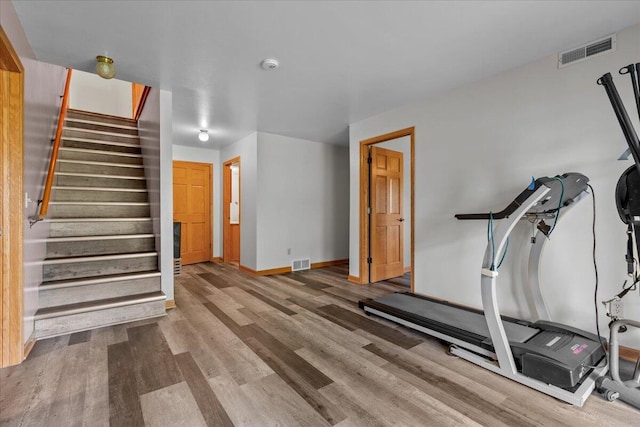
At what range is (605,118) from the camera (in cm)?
224

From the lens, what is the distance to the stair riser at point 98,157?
411 cm

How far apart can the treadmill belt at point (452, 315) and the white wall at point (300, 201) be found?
2.48 m

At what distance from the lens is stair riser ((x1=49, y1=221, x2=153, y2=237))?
11.0 ft

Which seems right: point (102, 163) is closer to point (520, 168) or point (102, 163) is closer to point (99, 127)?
point (99, 127)

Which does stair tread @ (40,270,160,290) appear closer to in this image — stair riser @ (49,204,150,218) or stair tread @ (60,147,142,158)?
stair riser @ (49,204,150,218)

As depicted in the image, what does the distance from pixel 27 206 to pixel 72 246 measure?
114cm

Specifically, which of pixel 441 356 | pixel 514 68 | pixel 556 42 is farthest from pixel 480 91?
pixel 441 356

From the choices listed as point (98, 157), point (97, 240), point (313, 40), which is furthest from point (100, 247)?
point (313, 40)

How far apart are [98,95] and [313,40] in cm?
619

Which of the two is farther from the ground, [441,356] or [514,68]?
[514,68]

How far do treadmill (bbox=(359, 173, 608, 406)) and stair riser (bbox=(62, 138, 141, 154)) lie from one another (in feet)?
16.1

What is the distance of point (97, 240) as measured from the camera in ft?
11.1

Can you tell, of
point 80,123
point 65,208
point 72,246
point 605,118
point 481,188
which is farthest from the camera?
point 80,123

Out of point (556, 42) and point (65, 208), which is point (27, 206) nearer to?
point (65, 208)
